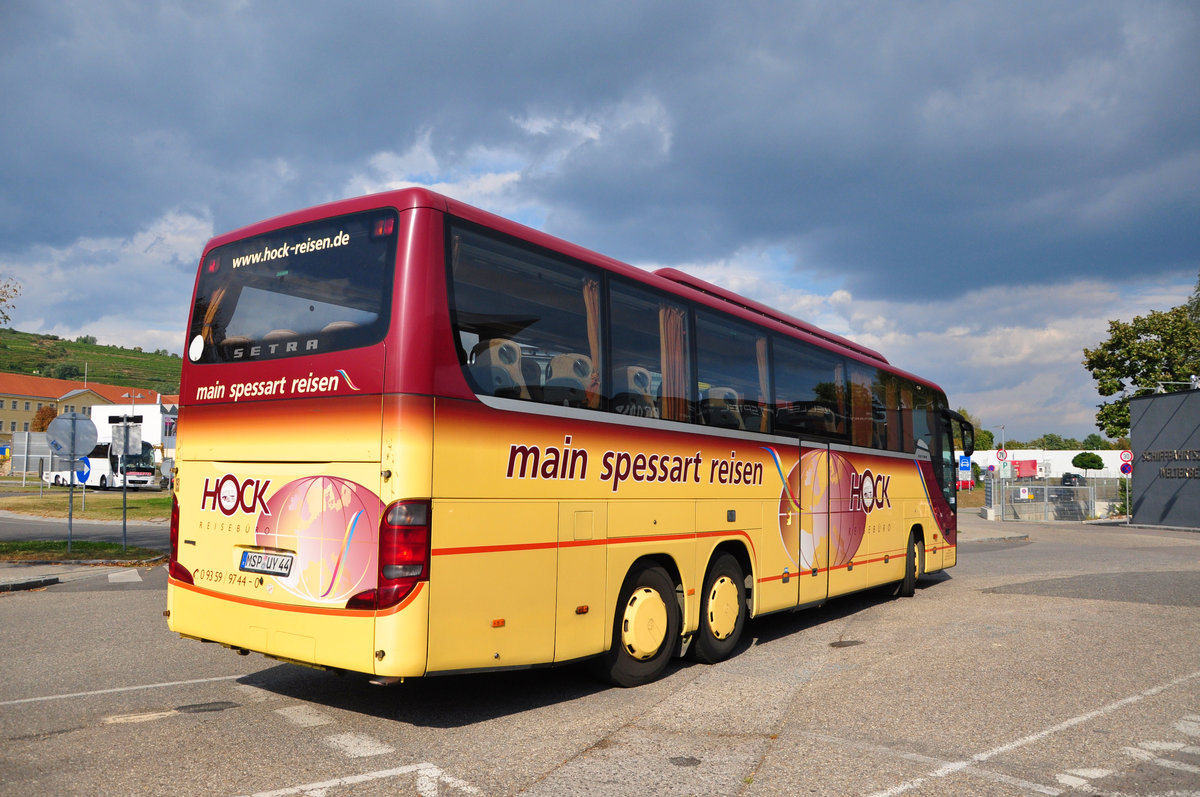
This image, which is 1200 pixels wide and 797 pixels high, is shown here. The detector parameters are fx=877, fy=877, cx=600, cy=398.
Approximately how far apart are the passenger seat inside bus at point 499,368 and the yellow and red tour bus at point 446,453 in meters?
0.02

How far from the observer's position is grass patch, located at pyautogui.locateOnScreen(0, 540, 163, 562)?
681 inches

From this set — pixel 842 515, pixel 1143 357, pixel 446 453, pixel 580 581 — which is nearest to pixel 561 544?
pixel 580 581

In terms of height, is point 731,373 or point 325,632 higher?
point 731,373

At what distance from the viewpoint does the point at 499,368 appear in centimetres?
591

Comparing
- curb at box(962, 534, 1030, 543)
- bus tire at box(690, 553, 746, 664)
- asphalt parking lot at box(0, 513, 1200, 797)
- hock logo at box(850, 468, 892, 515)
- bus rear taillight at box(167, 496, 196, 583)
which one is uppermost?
hock logo at box(850, 468, 892, 515)

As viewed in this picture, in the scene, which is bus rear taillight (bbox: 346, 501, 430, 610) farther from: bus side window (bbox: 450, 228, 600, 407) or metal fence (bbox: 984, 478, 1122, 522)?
metal fence (bbox: 984, 478, 1122, 522)

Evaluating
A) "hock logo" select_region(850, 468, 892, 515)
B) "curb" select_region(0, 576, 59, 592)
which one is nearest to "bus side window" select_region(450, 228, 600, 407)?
"hock logo" select_region(850, 468, 892, 515)

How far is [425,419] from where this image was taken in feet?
17.7

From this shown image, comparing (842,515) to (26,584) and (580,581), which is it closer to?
(580,581)

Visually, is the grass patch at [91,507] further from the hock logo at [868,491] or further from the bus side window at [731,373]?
the bus side window at [731,373]

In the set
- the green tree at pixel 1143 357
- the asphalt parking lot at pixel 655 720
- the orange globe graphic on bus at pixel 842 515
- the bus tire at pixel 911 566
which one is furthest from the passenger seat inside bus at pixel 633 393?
the green tree at pixel 1143 357

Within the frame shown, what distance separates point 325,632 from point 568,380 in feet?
7.87

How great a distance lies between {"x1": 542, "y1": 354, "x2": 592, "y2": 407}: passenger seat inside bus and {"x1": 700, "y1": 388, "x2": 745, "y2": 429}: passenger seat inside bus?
1.81 metres

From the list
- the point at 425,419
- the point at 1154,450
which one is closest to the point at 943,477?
→ the point at 425,419
